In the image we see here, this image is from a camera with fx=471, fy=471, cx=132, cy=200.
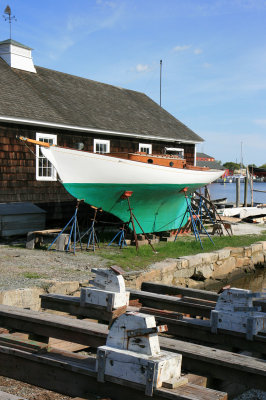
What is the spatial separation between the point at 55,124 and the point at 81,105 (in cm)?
368

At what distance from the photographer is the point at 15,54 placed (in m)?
18.5

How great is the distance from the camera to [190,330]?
4977 millimetres

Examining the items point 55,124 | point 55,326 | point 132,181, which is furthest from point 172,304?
point 55,124

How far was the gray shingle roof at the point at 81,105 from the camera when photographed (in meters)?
16.0

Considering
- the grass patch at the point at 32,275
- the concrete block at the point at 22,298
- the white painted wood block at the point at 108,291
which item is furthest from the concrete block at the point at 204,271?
the white painted wood block at the point at 108,291

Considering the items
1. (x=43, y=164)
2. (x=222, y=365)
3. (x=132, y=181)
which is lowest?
(x=222, y=365)

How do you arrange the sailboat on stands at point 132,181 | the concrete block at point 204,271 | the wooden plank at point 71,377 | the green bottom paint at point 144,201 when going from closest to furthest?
the wooden plank at point 71,377, the concrete block at point 204,271, the sailboat on stands at point 132,181, the green bottom paint at point 144,201

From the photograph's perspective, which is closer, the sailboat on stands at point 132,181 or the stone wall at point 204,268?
the stone wall at point 204,268

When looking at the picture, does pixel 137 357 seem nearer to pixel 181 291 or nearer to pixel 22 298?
pixel 181 291

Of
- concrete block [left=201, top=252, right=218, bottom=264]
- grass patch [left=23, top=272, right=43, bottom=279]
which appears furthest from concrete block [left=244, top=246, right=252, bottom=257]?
grass patch [left=23, top=272, right=43, bottom=279]

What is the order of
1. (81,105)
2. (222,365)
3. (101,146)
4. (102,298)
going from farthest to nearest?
(81,105)
(101,146)
(102,298)
(222,365)

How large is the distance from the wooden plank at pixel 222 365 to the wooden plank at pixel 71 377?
0.59 metres

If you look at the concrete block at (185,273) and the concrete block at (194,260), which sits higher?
the concrete block at (194,260)

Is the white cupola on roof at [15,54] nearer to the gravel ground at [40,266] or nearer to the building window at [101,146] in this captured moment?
the building window at [101,146]
